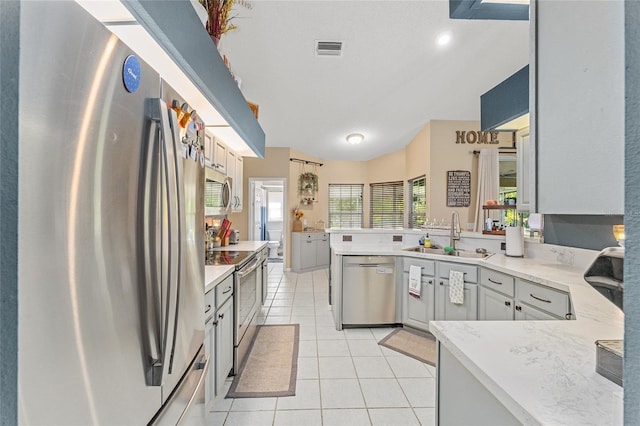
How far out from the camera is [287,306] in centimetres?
392

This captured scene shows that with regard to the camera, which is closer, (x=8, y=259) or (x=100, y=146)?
(x=8, y=259)

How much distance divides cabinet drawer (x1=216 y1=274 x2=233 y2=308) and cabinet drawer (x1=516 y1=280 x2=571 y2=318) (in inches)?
82.4

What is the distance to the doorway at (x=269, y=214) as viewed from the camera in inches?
241

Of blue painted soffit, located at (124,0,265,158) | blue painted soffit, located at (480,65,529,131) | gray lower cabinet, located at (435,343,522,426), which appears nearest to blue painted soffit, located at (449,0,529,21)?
blue painted soffit, located at (480,65,529,131)

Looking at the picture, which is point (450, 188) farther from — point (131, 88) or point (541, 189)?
point (131, 88)

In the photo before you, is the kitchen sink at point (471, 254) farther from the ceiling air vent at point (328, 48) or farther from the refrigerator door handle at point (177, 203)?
the refrigerator door handle at point (177, 203)

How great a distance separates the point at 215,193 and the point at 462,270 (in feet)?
8.71

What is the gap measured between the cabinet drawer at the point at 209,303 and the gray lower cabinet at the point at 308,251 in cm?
434

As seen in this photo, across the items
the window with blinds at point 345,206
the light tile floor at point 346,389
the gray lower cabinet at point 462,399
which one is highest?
the window with blinds at point 345,206

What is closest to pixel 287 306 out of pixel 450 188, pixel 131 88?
pixel 450 188

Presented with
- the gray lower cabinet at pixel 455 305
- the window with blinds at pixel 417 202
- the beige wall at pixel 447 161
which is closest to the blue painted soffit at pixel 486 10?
the gray lower cabinet at pixel 455 305

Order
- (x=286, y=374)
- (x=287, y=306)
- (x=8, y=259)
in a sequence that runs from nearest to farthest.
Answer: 1. (x=8, y=259)
2. (x=286, y=374)
3. (x=287, y=306)

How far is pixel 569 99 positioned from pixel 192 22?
56.1 inches

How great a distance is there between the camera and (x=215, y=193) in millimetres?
3072
